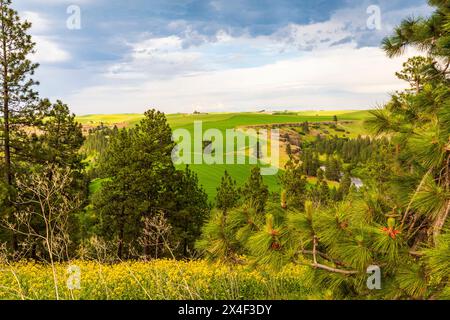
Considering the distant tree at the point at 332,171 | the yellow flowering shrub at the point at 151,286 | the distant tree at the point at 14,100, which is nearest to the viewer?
the yellow flowering shrub at the point at 151,286

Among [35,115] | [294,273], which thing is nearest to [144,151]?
[35,115]

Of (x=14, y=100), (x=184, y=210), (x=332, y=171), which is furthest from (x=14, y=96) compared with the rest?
(x=332, y=171)

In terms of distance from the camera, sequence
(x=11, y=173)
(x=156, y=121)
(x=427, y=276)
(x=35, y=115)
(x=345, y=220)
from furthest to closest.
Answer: (x=156, y=121), (x=35, y=115), (x=11, y=173), (x=345, y=220), (x=427, y=276)

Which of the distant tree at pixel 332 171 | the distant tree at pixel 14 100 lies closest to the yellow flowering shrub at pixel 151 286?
the distant tree at pixel 14 100

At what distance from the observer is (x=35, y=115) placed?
23.8 metres

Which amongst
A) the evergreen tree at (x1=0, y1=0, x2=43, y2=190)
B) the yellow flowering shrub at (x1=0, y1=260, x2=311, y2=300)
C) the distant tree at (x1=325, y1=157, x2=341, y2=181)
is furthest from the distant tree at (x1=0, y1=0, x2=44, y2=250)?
the distant tree at (x1=325, y1=157, x2=341, y2=181)

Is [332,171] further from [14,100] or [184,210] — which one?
[14,100]

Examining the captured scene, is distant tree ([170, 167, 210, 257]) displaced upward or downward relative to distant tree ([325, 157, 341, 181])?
upward

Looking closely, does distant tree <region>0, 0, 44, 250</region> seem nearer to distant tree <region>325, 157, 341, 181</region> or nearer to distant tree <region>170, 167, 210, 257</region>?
distant tree <region>170, 167, 210, 257</region>

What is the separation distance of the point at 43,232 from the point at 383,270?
2867 cm

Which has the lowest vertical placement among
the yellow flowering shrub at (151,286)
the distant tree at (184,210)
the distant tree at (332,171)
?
the distant tree at (332,171)

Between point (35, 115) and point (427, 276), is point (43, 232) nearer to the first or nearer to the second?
point (35, 115)

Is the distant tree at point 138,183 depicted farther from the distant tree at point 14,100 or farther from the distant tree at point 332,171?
the distant tree at point 332,171

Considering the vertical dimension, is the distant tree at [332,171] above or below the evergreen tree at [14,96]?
below
